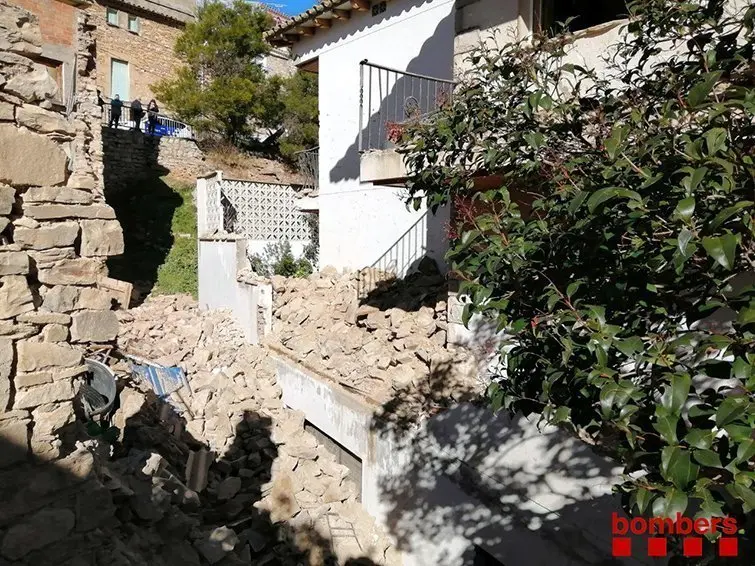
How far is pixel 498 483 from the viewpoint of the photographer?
411 cm

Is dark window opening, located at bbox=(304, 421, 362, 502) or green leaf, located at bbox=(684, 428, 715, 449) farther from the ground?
green leaf, located at bbox=(684, 428, 715, 449)

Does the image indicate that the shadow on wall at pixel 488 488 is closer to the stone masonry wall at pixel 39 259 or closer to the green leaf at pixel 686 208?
the green leaf at pixel 686 208

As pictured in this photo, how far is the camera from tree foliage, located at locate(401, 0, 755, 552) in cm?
138

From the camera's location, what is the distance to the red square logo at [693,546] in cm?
184

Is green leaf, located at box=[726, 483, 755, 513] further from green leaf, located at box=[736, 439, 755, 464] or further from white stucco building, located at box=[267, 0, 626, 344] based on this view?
white stucco building, located at box=[267, 0, 626, 344]

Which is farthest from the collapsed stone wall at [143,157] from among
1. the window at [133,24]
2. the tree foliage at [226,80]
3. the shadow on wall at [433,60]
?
the shadow on wall at [433,60]

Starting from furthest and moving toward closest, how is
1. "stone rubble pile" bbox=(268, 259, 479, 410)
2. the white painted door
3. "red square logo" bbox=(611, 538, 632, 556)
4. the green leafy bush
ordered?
the white painted door
the green leafy bush
"stone rubble pile" bbox=(268, 259, 479, 410)
"red square logo" bbox=(611, 538, 632, 556)

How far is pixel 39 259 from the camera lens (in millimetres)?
2738

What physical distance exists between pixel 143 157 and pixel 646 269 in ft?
59.6

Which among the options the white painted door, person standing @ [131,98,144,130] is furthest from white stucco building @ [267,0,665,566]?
the white painted door

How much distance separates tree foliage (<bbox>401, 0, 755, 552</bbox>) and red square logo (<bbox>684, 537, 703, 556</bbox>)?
0.18 metres

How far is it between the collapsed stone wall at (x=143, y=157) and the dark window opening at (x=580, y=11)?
49.4 feet

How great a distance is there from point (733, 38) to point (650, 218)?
3.85ft

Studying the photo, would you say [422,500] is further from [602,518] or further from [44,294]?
[44,294]
